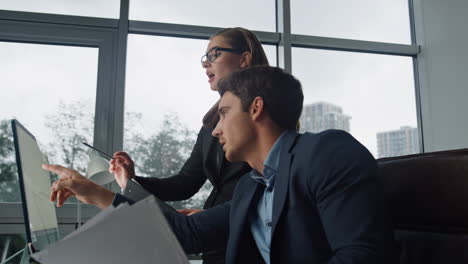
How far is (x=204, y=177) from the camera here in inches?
67.7

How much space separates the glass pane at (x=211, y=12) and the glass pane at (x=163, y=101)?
0.16 metres

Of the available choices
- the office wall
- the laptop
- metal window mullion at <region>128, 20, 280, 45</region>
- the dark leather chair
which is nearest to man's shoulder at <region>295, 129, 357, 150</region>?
the dark leather chair

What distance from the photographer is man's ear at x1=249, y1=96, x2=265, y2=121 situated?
3.58ft

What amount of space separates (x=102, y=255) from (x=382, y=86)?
9.99ft

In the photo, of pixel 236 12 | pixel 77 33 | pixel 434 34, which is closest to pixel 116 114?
pixel 77 33

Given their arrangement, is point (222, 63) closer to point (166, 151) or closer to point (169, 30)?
point (166, 151)

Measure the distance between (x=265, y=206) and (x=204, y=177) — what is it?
707 millimetres

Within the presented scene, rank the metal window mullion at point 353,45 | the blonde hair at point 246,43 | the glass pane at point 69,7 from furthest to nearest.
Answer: the metal window mullion at point 353,45
the glass pane at point 69,7
the blonde hair at point 246,43

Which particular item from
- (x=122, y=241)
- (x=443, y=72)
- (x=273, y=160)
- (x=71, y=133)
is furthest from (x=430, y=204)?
(x=443, y=72)

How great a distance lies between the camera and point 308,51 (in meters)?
3.12

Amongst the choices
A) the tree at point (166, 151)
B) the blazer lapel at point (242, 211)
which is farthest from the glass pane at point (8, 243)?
the blazer lapel at point (242, 211)

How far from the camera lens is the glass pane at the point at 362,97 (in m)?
3.09

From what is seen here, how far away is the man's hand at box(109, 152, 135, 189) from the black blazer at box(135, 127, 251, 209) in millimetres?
80

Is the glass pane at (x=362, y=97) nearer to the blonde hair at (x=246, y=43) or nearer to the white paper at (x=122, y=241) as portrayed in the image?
the blonde hair at (x=246, y=43)
